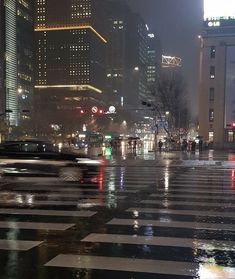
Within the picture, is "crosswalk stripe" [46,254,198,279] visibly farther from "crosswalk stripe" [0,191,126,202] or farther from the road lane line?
"crosswalk stripe" [0,191,126,202]

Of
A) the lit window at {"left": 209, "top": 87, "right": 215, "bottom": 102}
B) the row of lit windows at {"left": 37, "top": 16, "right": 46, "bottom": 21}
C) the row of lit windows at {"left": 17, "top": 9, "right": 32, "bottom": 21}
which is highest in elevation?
the row of lit windows at {"left": 37, "top": 16, "right": 46, "bottom": 21}

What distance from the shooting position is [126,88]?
156 m

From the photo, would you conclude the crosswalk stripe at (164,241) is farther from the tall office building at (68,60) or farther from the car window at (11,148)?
the tall office building at (68,60)

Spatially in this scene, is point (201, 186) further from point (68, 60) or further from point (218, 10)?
point (68, 60)

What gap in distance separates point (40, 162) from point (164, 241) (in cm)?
1051

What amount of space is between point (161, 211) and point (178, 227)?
6.63ft

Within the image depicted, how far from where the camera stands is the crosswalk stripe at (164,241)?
814 centimetres

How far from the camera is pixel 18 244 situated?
8.27 m

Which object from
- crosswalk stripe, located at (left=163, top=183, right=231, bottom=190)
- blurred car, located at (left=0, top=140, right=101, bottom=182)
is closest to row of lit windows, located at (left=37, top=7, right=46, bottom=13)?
blurred car, located at (left=0, top=140, right=101, bottom=182)

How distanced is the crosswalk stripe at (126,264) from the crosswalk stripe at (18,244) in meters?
0.90

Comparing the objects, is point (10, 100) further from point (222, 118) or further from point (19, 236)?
point (19, 236)

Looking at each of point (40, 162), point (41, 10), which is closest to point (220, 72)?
point (40, 162)

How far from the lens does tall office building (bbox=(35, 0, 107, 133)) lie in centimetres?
11806

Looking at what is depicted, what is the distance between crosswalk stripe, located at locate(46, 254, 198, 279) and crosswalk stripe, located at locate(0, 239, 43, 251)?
0.90 metres
